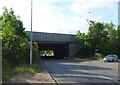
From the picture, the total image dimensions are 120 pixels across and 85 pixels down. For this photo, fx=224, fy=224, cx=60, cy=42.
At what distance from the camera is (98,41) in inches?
2454

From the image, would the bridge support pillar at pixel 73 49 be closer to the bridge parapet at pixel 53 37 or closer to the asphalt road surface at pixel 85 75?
the bridge parapet at pixel 53 37

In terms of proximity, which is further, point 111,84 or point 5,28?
point 5,28

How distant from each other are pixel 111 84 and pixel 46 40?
5059 cm

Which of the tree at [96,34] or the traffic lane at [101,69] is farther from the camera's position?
the tree at [96,34]

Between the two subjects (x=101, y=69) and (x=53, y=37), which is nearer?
(x=101, y=69)

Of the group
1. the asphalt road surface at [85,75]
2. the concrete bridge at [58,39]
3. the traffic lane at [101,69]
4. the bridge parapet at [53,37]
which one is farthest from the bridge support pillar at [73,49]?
the asphalt road surface at [85,75]

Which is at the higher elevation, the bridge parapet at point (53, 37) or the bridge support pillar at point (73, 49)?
the bridge parapet at point (53, 37)

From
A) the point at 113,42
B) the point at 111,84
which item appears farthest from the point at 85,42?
the point at 111,84

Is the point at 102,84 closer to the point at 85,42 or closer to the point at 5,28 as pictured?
the point at 5,28

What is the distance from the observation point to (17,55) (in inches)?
A: 929

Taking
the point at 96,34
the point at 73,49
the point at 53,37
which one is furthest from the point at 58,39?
the point at 96,34

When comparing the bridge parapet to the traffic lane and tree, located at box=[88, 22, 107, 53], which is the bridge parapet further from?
the traffic lane

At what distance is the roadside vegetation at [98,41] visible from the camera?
61438mm

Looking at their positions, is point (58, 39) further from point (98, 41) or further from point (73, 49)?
point (98, 41)
